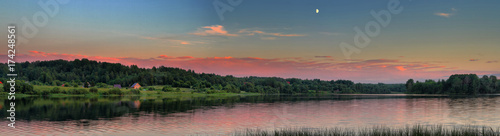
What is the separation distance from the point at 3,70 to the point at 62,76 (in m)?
26.5

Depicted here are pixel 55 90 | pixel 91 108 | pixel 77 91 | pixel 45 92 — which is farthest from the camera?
pixel 77 91

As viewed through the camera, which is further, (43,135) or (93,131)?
(93,131)

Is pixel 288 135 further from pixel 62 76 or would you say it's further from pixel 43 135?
pixel 62 76

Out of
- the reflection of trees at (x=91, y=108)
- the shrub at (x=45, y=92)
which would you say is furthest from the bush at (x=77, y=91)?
the reflection of trees at (x=91, y=108)

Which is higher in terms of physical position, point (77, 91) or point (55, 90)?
point (55, 90)

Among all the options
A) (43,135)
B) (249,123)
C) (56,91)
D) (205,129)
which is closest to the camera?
(43,135)

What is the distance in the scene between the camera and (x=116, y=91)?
493 feet

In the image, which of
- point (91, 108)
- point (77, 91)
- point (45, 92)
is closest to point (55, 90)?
point (45, 92)

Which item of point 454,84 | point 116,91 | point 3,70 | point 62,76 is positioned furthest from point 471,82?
point 3,70

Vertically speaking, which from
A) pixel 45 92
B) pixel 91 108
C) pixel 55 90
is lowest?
pixel 91 108

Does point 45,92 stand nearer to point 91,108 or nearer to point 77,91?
point 77,91

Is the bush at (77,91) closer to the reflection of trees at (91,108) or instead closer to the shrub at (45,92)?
the shrub at (45,92)

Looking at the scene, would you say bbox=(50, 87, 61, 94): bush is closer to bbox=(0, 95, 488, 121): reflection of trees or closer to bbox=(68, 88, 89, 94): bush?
bbox=(68, 88, 89, 94): bush

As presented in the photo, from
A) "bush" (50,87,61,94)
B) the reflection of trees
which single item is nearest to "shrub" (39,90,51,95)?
"bush" (50,87,61,94)
